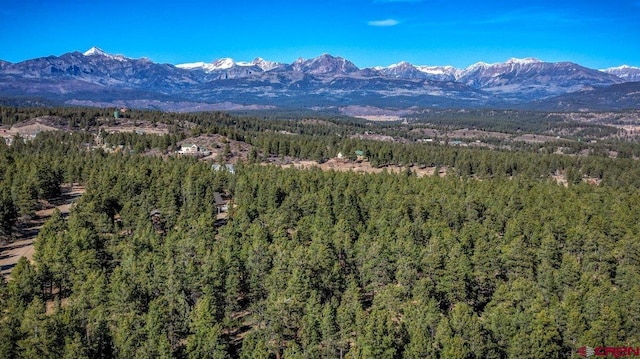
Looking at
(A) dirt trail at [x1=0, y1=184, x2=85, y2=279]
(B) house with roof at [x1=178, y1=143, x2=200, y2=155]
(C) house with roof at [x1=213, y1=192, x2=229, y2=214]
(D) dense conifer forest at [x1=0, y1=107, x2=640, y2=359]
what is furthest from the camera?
(B) house with roof at [x1=178, y1=143, x2=200, y2=155]

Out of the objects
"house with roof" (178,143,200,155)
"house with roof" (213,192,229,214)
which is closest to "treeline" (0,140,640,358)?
"house with roof" (213,192,229,214)

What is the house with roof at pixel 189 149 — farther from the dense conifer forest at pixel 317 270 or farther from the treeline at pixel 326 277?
the treeline at pixel 326 277

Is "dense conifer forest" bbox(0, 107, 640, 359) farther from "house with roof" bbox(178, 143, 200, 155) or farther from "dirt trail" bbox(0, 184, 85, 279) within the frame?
"house with roof" bbox(178, 143, 200, 155)

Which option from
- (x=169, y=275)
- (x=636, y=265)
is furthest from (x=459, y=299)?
(x=169, y=275)

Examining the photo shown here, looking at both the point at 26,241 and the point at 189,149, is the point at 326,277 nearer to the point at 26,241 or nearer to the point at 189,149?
the point at 26,241

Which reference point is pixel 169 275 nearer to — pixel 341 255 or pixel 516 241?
pixel 341 255

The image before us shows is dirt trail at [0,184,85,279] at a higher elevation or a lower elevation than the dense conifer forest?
lower
